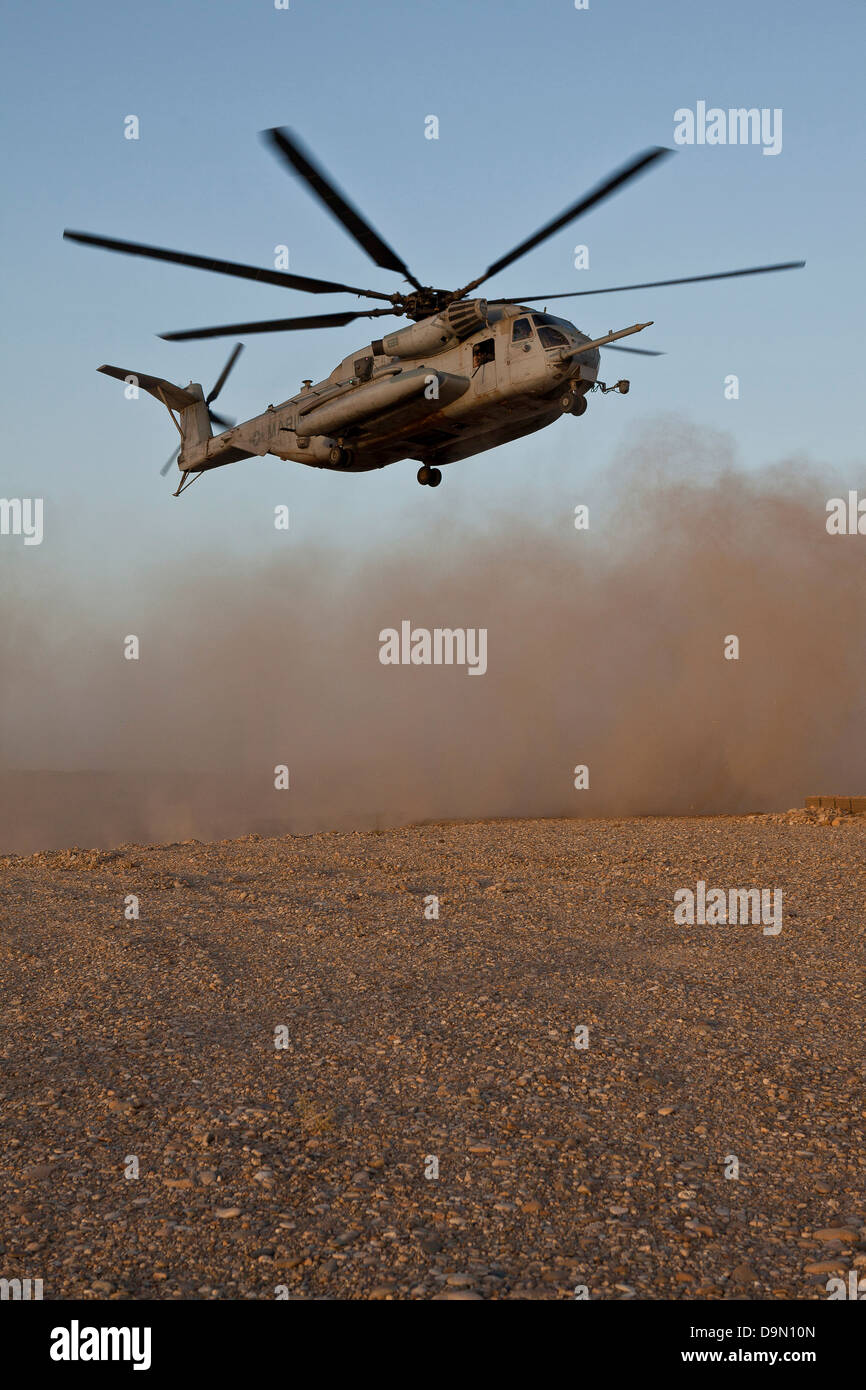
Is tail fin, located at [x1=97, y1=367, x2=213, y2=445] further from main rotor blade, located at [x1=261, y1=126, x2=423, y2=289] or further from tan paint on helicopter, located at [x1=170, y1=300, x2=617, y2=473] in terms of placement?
main rotor blade, located at [x1=261, y1=126, x2=423, y2=289]

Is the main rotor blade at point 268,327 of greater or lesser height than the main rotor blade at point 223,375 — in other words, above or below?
below

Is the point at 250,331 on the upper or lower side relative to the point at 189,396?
lower

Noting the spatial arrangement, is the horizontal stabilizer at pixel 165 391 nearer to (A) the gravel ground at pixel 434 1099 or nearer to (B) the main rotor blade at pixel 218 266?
(B) the main rotor blade at pixel 218 266

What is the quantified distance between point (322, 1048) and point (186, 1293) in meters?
3.10

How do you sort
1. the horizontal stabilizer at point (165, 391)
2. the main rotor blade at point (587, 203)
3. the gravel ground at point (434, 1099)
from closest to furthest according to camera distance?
the gravel ground at point (434, 1099), the main rotor blade at point (587, 203), the horizontal stabilizer at point (165, 391)

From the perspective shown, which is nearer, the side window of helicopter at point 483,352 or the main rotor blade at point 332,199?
the main rotor blade at point 332,199

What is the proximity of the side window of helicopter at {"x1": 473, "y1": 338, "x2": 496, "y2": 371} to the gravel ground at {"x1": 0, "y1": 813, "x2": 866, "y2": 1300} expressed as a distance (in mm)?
7820

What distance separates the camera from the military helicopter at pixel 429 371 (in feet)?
42.3

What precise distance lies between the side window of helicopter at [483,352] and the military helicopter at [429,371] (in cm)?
1

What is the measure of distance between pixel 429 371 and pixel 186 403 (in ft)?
27.3

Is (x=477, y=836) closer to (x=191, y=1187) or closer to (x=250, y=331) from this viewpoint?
(x=250, y=331)

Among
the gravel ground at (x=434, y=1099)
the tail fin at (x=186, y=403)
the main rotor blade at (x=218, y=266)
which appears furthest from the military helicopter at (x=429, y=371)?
the gravel ground at (x=434, y=1099)

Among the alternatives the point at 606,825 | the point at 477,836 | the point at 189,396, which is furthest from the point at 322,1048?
the point at 189,396

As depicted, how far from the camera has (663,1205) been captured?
17.0 ft
